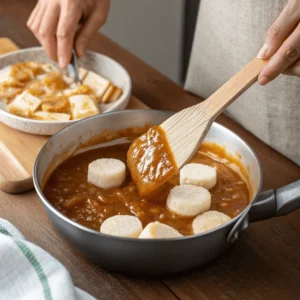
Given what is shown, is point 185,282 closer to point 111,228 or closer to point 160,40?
point 111,228

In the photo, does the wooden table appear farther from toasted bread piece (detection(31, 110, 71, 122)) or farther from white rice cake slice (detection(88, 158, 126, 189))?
toasted bread piece (detection(31, 110, 71, 122))

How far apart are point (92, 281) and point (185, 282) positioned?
0.68 ft

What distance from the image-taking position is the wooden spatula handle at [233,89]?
146 centimetres

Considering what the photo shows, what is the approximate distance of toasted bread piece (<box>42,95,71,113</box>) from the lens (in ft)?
6.20

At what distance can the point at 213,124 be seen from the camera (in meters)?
1.61

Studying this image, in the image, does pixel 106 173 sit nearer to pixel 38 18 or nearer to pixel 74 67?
pixel 74 67

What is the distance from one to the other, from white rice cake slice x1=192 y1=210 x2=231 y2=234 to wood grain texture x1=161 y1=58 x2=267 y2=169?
0.48 ft

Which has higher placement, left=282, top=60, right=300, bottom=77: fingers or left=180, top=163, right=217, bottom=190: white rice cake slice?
left=282, top=60, right=300, bottom=77: fingers

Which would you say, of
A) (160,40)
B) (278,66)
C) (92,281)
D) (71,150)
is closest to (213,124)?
(278,66)

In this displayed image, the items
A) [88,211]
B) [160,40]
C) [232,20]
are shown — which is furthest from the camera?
[160,40]

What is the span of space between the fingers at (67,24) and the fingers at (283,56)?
0.77 m

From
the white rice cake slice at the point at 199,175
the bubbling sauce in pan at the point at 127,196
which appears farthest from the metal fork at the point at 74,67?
the white rice cake slice at the point at 199,175

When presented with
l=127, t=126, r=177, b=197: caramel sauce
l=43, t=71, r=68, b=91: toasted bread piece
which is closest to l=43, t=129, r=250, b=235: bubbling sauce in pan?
l=127, t=126, r=177, b=197: caramel sauce

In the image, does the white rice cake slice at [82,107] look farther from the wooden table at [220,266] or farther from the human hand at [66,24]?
the wooden table at [220,266]
